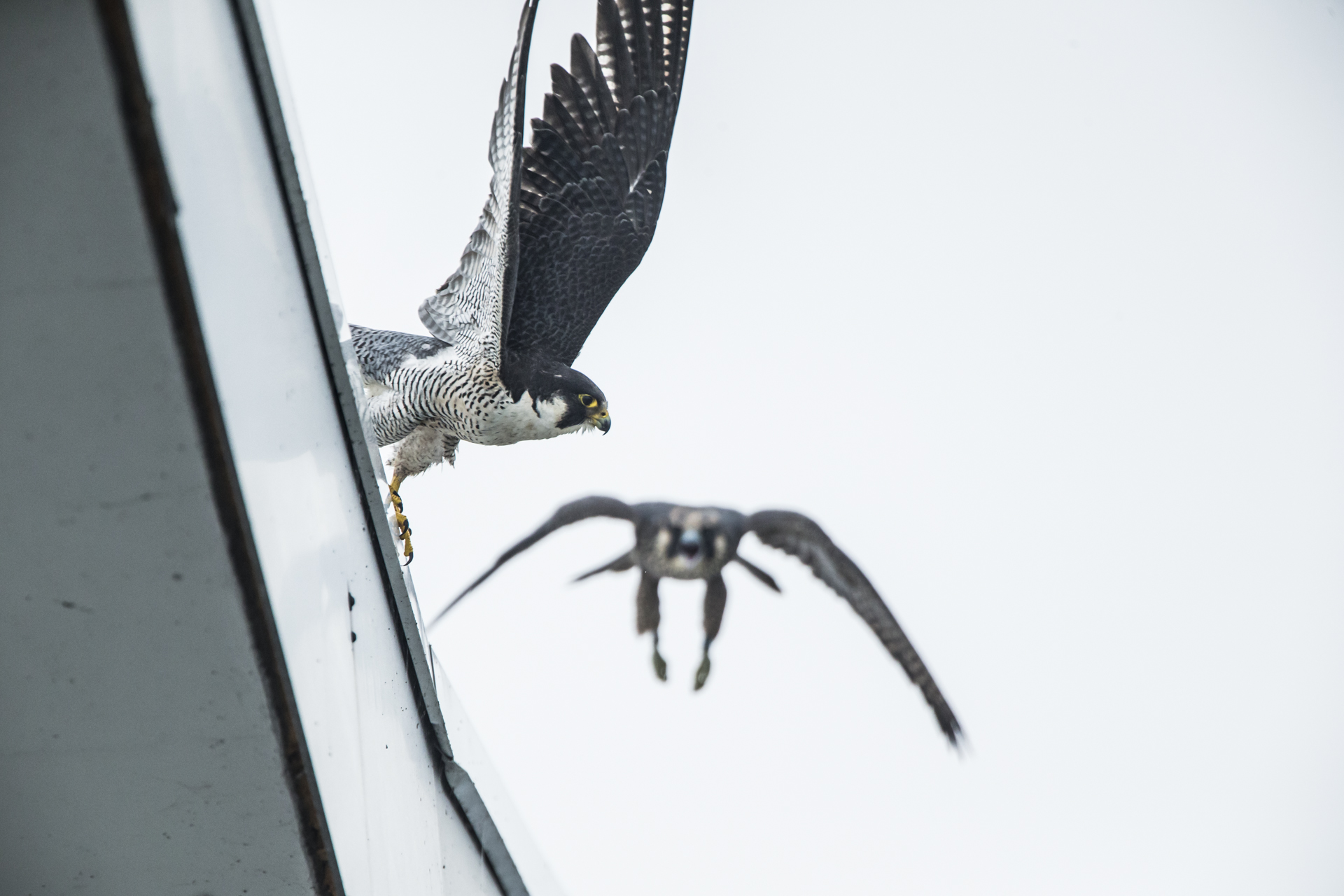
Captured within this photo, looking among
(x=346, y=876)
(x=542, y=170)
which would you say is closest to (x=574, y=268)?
(x=542, y=170)

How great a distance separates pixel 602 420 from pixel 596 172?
1.33 metres

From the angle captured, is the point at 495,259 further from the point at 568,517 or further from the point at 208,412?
the point at 208,412

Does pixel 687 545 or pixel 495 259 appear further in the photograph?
pixel 495 259

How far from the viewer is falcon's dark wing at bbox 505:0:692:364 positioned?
247 inches

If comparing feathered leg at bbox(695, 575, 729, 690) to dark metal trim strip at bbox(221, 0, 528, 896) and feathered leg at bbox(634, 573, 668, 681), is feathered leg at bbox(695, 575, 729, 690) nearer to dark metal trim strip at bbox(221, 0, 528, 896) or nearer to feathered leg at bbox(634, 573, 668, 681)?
feathered leg at bbox(634, 573, 668, 681)

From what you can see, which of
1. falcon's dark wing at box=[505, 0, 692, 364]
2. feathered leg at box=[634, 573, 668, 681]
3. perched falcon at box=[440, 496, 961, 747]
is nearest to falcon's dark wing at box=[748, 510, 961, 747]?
perched falcon at box=[440, 496, 961, 747]

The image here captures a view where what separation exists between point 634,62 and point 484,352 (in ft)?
6.38

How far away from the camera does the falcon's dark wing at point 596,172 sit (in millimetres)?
6281

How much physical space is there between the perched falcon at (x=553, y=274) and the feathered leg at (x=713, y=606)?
2368 millimetres

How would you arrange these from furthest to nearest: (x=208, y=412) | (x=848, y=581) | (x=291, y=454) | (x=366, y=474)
Result: 1. (x=848, y=581)
2. (x=366, y=474)
3. (x=291, y=454)
4. (x=208, y=412)

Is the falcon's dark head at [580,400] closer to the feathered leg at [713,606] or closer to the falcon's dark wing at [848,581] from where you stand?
the falcon's dark wing at [848,581]

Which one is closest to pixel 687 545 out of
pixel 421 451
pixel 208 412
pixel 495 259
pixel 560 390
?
pixel 208 412

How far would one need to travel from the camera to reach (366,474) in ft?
10.7

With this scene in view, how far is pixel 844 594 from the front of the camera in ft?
13.6
